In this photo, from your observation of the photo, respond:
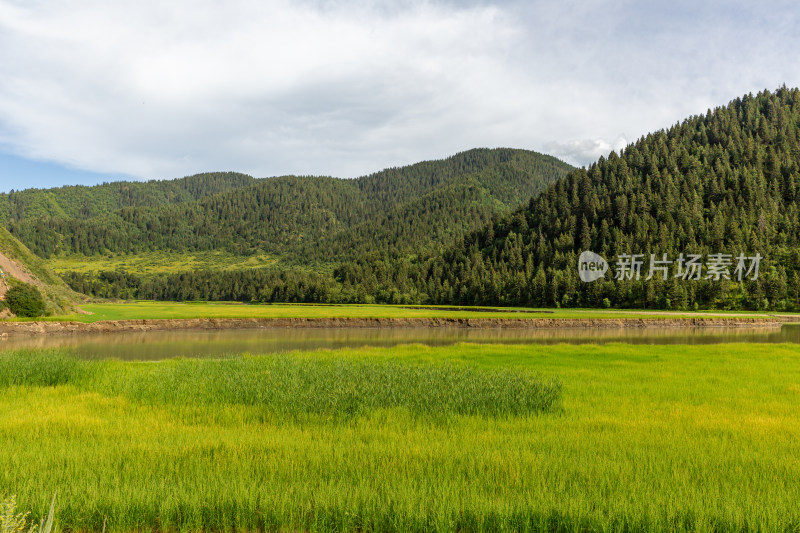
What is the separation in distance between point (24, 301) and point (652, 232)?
514 feet

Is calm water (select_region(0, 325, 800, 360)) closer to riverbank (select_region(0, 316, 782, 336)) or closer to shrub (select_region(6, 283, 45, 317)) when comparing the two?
riverbank (select_region(0, 316, 782, 336))

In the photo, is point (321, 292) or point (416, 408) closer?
point (416, 408)

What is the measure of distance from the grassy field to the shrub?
41113mm

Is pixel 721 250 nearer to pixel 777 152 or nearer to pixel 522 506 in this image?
pixel 777 152

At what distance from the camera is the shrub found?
173 feet

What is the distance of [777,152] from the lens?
583 ft

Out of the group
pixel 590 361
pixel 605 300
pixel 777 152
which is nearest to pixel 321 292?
pixel 605 300

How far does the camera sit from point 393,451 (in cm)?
1009

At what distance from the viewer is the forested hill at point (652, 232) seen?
4459 inches

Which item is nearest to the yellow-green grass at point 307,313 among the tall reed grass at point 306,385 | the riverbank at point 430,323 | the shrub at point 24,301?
the riverbank at point 430,323

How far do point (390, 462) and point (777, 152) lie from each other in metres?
230

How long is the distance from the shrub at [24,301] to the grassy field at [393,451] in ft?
135

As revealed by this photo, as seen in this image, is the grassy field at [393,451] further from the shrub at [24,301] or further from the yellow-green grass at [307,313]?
the yellow-green grass at [307,313]

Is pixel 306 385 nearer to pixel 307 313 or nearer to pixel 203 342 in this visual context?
pixel 203 342
